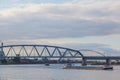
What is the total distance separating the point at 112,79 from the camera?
92250mm

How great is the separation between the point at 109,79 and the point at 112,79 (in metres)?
0.79

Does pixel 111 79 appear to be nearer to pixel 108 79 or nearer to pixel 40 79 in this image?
pixel 108 79

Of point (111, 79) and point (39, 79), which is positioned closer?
point (39, 79)

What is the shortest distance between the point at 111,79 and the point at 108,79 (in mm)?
753

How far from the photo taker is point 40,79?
85.4 m

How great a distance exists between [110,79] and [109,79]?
0.82 feet

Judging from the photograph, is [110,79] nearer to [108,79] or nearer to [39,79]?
[108,79]

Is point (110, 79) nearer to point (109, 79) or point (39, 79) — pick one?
point (109, 79)

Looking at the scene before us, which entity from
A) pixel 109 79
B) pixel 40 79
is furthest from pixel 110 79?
pixel 40 79

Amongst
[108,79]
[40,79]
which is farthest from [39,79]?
[108,79]

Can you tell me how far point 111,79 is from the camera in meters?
92.2

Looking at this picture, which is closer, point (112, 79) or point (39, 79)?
point (39, 79)

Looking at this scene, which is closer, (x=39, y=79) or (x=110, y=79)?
(x=39, y=79)

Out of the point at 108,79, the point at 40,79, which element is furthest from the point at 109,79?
the point at 40,79
